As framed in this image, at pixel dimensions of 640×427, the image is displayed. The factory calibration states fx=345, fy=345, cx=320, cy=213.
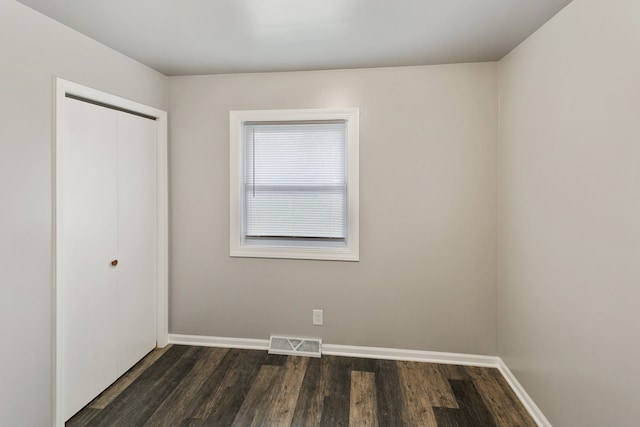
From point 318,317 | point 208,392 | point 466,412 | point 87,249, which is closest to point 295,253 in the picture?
point 318,317

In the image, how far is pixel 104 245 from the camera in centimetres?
241

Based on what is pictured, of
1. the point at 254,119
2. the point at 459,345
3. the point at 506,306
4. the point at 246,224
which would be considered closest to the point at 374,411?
the point at 459,345

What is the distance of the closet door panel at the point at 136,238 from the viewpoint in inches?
102

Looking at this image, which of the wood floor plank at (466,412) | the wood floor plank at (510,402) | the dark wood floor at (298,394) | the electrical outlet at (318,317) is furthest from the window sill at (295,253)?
the wood floor plank at (510,402)

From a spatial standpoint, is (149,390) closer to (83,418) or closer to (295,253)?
(83,418)

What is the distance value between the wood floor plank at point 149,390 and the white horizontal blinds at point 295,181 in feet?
3.85

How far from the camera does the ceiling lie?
1850 millimetres

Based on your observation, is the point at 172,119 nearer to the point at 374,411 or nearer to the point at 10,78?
the point at 10,78

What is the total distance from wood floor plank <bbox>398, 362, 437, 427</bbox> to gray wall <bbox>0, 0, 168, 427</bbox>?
217cm

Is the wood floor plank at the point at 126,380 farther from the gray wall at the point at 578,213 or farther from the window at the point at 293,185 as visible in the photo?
the gray wall at the point at 578,213

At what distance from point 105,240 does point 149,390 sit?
111 centimetres

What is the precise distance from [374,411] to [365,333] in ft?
2.46

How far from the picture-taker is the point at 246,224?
10.2ft

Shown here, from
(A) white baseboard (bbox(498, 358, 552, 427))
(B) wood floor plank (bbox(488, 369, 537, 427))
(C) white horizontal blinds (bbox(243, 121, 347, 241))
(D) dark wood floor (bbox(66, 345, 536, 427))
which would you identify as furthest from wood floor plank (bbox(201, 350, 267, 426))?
(A) white baseboard (bbox(498, 358, 552, 427))
